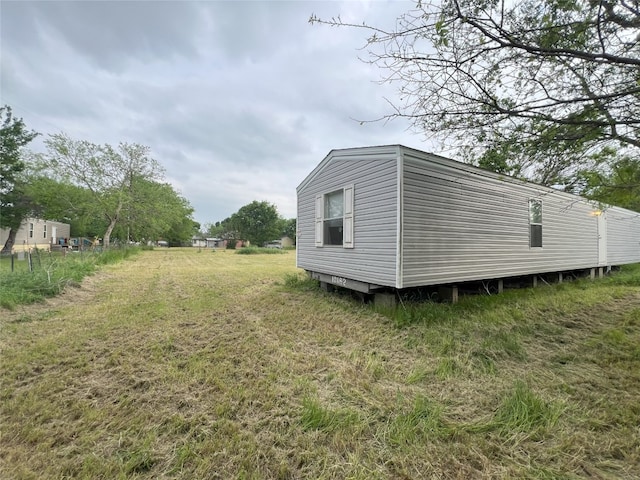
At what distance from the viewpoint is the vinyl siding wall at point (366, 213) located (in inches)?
184

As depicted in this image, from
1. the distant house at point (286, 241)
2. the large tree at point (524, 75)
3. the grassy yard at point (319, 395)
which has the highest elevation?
the large tree at point (524, 75)

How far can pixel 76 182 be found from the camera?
68.5 ft

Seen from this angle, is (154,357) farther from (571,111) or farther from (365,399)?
(571,111)

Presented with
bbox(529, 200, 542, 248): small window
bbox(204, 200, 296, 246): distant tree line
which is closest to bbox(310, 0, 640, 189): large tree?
bbox(529, 200, 542, 248): small window

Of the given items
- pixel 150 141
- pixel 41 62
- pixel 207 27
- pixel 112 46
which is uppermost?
pixel 150 141

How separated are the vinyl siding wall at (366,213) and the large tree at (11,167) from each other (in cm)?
1977

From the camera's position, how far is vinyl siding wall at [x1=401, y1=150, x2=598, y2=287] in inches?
186

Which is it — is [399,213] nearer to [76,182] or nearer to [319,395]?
[319,395]

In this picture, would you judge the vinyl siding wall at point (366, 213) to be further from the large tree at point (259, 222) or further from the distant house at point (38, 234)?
the large tree at point (259, 222)

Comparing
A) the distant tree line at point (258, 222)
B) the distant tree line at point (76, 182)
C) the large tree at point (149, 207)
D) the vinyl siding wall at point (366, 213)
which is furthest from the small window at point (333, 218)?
the distant tree line at point (258, 222)

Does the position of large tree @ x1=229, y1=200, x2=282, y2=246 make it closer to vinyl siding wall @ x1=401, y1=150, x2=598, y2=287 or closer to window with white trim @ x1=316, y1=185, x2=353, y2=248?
window with white trim @ x1=316, y1=185, x2=353, y2=248

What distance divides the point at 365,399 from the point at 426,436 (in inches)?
23.3

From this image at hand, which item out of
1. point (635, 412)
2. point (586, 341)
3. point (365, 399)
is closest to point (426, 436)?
point (365, 399)

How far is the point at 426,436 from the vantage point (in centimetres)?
193
